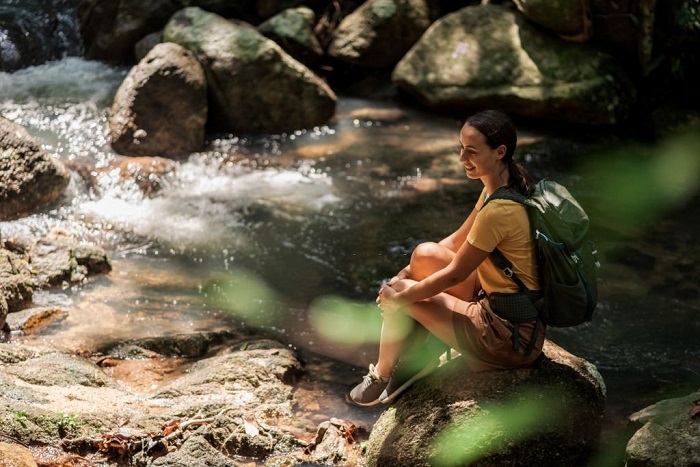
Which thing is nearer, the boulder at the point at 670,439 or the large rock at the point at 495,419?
the boulder at the point at 670,439

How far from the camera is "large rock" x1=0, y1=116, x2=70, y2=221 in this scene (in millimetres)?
7961

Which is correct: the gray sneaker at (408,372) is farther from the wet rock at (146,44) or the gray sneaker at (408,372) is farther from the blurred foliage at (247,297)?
the wet rock at (146,44)

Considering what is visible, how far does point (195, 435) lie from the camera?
4203 millimetres

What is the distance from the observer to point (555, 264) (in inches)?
147

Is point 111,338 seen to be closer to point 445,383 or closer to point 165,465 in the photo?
point 165,465

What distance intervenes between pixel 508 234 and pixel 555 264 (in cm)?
26

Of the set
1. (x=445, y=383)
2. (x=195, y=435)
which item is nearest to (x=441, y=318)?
(x=445, y=383)

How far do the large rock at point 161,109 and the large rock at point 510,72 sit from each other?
10.6ft

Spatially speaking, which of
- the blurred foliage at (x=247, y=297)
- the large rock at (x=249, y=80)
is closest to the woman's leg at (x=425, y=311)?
the blurred foliage at (x=247, y=297)

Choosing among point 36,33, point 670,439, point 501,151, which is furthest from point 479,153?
point 36,33

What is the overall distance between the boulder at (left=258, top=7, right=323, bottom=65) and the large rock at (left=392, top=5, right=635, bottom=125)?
1566mm

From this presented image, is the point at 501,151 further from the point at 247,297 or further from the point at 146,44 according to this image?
the point at 146,44

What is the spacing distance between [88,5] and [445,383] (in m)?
10.4

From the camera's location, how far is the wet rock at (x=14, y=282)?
606 centimetres
